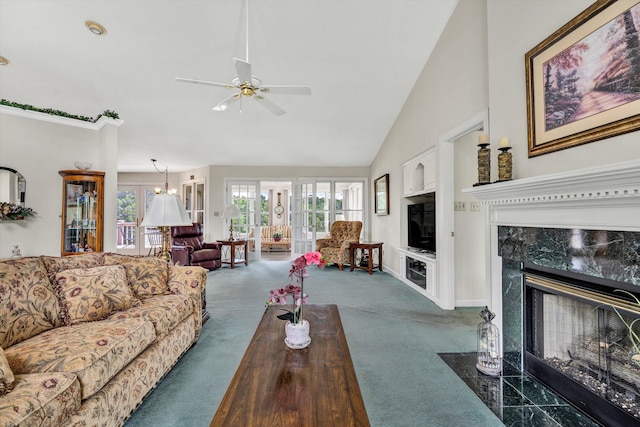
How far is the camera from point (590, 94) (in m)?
1.55

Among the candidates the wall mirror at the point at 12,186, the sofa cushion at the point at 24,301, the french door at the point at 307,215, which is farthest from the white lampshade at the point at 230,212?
the sofa cushion at the point at 24,301

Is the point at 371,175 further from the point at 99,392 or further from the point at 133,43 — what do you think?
the point at 99,392

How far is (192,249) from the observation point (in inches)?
222

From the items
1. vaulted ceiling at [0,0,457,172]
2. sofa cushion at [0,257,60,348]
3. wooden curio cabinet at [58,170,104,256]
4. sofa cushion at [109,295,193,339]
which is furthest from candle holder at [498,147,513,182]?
wooden curio cabinet at [58,170,104,256]

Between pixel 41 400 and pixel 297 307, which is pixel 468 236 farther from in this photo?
pixel 41 400

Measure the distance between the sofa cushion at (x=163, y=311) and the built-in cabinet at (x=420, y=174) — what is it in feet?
10.3

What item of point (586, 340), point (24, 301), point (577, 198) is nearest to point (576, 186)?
point (577, 198)

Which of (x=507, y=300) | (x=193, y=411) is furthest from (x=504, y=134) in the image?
(x=193, y=411)

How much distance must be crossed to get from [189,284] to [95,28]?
3.09m

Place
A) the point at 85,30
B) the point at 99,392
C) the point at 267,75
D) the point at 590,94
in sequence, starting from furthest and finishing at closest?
1. the point at 267,75
2. the point at 85,30
3. the point at 590,94
4. the point at 99,392

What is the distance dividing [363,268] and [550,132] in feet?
14.3

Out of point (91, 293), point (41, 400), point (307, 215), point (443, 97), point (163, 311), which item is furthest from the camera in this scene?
point (307, 215)

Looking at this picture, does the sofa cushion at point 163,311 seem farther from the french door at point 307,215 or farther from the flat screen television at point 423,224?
the french door at point 307,215

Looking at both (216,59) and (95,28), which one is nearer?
(95,28)
